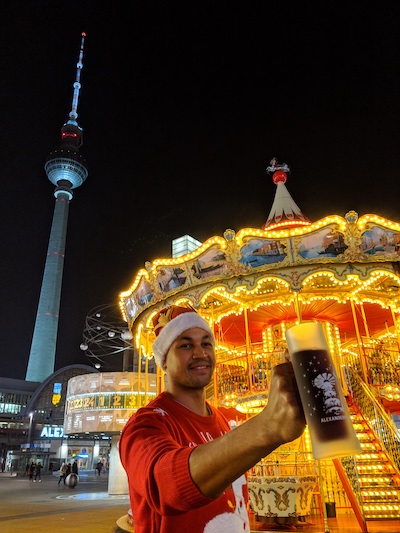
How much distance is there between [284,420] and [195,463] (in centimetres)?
26

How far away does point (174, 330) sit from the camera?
1.96 m

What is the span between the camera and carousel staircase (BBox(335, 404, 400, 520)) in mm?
7176

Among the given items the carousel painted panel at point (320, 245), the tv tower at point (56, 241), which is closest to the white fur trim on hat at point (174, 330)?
the carousel painted panel at point (320, 245)

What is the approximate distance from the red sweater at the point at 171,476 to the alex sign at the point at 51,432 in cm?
5063

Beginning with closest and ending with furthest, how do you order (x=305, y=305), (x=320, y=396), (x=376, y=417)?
1. (x=320, y=396)
2. (x=376, y=417)
3. (x=305, y=305)

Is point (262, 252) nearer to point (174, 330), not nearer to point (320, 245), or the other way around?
point (320, 245)

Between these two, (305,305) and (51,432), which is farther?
(51,432)

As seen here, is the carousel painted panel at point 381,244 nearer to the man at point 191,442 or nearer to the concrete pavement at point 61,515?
the man at point 191,442

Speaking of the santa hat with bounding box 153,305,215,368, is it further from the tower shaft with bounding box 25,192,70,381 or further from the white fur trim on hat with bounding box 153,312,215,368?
the tower shaft with bounding box 25,192,70,381

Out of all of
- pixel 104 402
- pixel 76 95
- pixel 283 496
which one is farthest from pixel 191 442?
pixel 76 95

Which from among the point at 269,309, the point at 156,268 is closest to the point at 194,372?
the point at 156,268

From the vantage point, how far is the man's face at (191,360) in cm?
182

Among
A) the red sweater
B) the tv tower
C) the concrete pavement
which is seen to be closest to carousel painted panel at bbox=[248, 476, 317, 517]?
the concrete pavement

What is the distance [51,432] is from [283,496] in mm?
45928
